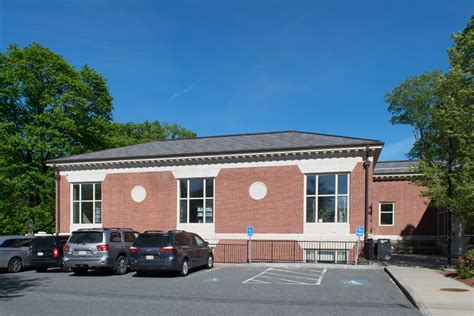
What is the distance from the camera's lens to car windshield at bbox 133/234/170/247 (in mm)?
16344

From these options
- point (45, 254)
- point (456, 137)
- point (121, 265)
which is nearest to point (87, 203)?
point (45, 254)

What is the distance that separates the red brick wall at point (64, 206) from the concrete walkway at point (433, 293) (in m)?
18.9

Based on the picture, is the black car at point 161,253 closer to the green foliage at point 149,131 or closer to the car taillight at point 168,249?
the car taillight at point 168,249

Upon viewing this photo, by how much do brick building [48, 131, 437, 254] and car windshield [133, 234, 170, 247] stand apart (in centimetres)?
745

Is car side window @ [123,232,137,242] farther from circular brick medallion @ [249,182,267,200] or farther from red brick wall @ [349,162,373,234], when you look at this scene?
red brick wall @ [349,162,373,234]

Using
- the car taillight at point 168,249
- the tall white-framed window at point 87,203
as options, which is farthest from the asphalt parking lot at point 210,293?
the tall white-framed window at point 87,203

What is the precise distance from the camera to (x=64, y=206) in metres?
27.7

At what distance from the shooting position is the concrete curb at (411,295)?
995cm

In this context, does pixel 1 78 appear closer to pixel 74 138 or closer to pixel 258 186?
pixel 74 138

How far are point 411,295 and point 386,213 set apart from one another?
73.7 feet

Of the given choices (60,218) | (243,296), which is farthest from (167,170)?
(243,296)

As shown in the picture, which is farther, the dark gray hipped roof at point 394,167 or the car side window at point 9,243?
the dark gray hipped roof at point 394,167

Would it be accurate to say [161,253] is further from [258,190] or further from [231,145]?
[231,145]

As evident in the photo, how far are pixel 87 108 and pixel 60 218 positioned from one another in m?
12.8
